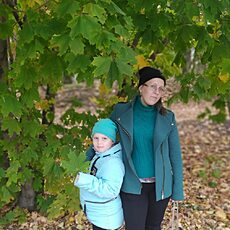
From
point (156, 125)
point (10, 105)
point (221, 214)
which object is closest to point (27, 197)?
point (10, 105)

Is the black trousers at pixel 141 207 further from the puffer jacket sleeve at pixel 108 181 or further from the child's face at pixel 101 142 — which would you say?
the child's face at pixel 101 142

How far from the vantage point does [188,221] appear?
14.3ft

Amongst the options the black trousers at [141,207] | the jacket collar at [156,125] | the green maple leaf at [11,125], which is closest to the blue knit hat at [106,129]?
the jacket collar at [156,125]

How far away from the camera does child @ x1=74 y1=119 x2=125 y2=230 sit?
250 cm

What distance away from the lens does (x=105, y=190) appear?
2.48 m

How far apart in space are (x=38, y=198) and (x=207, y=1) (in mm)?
2726

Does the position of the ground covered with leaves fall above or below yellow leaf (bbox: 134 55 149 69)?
below

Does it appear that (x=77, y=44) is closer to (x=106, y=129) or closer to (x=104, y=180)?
(x=106, y=129)

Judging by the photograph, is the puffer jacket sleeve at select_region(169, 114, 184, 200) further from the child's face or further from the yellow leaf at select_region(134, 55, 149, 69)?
the yellow leaf at select_region(134, 55, 149, 69)

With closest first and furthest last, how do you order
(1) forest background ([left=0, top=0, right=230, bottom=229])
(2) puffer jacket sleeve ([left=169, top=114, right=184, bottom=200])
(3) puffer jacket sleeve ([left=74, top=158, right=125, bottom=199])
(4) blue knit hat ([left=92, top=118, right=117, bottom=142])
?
(1) forest background ([left=0, top=0, right=230, bottom=229]) < (3) puffer jacket sleeve ([left=74, top=158, right=125, bottom=199]) < (4) blue knit hat ([left=92, top=118, right=117, bottom=142]) < (2) puffer jacket sleeve ([left=169, top=114, right=184, bottom=200])

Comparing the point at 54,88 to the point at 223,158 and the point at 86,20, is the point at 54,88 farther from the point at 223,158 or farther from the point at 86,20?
the point at 223,158

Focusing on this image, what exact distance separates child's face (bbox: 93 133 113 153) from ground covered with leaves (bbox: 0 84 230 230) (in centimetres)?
181

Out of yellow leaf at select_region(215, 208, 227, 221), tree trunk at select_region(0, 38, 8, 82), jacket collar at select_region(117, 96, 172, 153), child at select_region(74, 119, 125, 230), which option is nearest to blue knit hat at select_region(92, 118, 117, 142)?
child at select_region(74, 119, 125, 230)

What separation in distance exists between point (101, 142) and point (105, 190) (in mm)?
282
